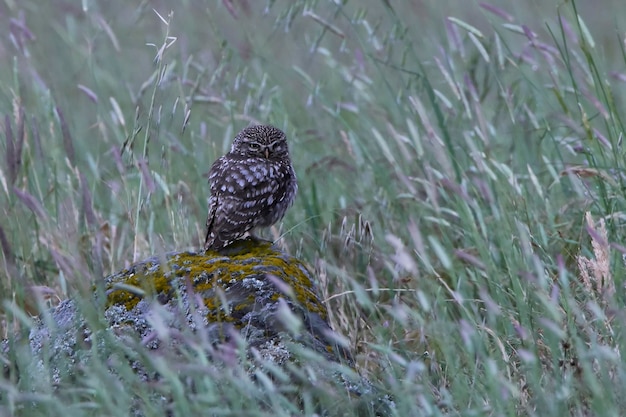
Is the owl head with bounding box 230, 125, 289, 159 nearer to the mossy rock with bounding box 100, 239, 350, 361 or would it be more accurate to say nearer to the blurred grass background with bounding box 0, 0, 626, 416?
the blurred grass background with bounding box 0, 0, 626, 416

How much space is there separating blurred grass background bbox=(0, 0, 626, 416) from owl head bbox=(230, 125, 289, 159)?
12 centimetres

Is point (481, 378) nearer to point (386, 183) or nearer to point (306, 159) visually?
point (386, 183)

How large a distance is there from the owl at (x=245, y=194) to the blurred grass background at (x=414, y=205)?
16 centimetres

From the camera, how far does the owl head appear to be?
197 inches

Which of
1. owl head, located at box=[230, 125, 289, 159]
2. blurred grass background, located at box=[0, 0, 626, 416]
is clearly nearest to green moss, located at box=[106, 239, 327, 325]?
blurred grass background, located at box=[0, 0, 626, 416]

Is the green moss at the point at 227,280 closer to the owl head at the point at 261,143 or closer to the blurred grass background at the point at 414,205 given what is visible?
the blurred grass background at the point at 414,205

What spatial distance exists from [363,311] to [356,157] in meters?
1.02

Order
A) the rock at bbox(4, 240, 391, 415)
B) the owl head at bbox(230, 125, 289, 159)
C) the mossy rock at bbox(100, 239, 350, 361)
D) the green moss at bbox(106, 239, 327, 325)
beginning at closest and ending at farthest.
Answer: the rock at bbox(4, 240, 391, 415) → the mossy rock at bbox(100, 239, 350, 361) → the green moss at bbox(106, 239, 327, 325) → the owl head at bbox(230, 125, 289, 159)

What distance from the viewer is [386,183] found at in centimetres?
487

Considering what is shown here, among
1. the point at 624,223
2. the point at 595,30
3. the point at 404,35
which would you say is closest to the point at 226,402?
the point at 624,223

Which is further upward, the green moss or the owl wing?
the owl wing

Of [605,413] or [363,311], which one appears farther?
[363,311]

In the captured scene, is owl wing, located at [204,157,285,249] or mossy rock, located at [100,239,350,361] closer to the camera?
mossy rock, located at [100,239,350,361]

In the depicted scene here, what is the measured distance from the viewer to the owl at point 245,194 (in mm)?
4301
